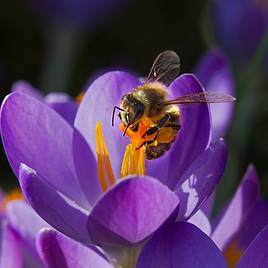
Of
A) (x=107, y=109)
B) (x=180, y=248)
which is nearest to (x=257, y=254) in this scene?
(x=180, y=248)

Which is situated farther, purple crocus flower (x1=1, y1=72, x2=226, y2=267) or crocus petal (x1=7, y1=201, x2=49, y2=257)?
crocus petal (x1=7, y1=201, x2=49, y2=257)

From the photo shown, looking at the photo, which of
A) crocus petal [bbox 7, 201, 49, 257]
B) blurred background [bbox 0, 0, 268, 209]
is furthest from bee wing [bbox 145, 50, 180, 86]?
blurred background [bbox 0, 0, 268, 209]

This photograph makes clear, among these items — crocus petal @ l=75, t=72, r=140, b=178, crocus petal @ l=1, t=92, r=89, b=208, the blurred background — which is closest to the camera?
crocus petal @ l=1, t=92, r=89, b=208

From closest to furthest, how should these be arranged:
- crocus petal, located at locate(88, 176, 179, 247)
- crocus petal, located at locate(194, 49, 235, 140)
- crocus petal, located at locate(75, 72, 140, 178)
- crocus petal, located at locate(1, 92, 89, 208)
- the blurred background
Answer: crocus petal, located at locate(88, 176, 179, 247) → crocus petal, located at locate(1, 92, 89, 208) → crocus petal, located at locate(75, 72, 140, 178) → crocus petal, located at locate(194, 49, 235, 140) → the blurred background

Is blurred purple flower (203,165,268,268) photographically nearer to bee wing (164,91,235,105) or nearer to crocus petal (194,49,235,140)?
bee wing (164,91,235,105)

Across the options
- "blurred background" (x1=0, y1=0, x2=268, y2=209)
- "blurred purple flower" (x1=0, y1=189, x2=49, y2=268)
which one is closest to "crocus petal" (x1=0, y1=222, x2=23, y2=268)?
"blurred purple flower" (x1=0, y1=189, x2=49, y2=268)

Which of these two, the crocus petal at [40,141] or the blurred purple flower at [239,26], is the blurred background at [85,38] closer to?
the blurred purple flower at [239,26]

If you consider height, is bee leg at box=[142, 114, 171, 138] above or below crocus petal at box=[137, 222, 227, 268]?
above

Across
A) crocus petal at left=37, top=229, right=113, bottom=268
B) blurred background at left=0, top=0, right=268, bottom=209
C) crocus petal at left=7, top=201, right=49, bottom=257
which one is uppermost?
crocus petal at left=37, top=229, right=113, bottom=268

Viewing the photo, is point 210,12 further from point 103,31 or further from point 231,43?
point 103,31
